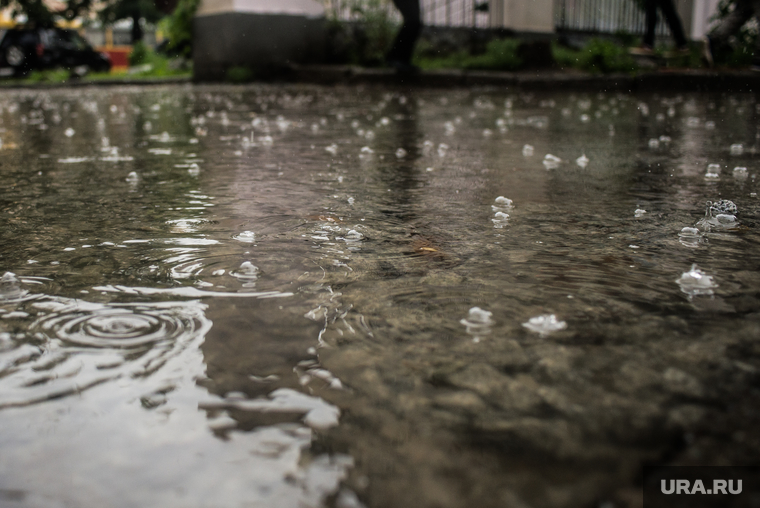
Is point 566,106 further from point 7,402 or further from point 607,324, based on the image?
point 7,402

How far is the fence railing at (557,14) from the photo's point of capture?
40.2 ft

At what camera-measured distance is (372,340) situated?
1013 millimetres

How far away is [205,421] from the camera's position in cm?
80

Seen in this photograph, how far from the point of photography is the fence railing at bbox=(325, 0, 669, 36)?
12.2 meters

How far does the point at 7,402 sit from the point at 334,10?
40.0ft

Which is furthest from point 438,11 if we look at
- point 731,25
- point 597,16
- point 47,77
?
point 47,77

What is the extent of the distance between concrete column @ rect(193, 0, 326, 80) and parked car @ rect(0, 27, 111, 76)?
352 inches

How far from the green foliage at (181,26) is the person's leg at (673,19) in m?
7.96

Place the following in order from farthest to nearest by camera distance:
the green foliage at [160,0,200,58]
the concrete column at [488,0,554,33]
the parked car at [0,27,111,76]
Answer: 1. the parked car at [0,27,111,76]
2. the concrete column at [488,0,554,33]
3. the green foliage at [160,0,200,58]

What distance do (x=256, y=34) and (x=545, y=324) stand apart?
1137 centimetres

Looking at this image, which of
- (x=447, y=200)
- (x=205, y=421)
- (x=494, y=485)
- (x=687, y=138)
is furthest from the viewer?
(x=687, y=138)

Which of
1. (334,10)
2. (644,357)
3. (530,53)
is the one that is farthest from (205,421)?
(334,10)

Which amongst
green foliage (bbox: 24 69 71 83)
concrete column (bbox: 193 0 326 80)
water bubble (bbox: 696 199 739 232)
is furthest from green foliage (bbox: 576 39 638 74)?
green foliage (bbox: 24 69 71 83)

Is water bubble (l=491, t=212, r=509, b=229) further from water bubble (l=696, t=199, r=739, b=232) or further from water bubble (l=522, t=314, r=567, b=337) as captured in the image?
water bubble (l=522, t=314, r=567, b=337)
